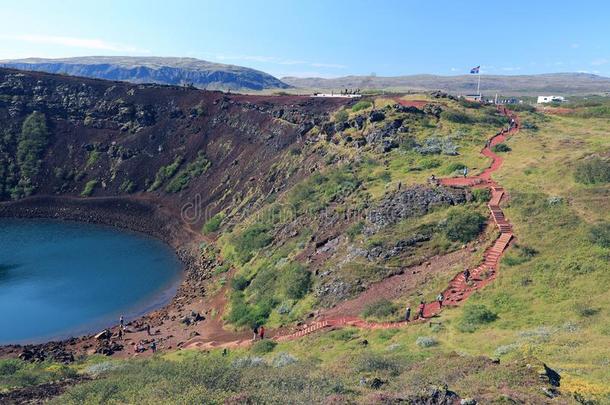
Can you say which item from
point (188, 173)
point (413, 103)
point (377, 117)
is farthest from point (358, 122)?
point (188, 173)

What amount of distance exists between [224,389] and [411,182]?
37.1 meters

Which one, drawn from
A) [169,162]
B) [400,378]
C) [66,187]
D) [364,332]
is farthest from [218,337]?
[66,187]

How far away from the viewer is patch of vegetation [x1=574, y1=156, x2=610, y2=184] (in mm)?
43406

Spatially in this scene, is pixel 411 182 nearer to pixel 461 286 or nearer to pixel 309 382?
pixel 461 286

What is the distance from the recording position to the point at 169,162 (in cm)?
9256

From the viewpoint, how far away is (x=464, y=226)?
40.3m

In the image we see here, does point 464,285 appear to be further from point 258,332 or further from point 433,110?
point 433,110

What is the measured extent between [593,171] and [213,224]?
2072 inches

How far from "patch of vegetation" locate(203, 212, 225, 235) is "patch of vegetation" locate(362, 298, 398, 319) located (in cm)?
4079

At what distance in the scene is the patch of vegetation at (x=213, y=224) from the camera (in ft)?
233

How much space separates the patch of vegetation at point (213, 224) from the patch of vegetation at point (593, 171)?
165 feet

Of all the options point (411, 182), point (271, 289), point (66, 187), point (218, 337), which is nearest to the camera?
point (218, 337)

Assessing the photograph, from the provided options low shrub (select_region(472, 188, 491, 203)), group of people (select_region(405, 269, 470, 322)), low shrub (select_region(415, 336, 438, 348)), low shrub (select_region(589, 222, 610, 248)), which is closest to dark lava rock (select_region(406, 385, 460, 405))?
low shrub (select_region(415, 336, 438, 348))

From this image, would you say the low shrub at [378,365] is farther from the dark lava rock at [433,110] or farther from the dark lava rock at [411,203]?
the dark lava rock at [433,110]
